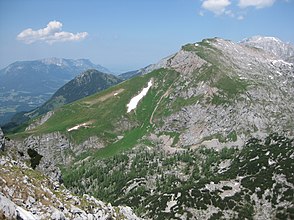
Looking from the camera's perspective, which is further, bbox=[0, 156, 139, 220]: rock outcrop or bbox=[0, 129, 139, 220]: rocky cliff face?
bbox=[0, 156, 139, 220]: rock outcrop

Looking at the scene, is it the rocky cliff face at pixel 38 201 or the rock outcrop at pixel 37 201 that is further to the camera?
the rock outcrop at pixel 37 201

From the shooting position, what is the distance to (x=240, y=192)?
172 meters

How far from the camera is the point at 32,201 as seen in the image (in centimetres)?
5053

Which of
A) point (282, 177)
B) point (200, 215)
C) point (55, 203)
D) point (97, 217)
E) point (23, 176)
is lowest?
point (200, 215)

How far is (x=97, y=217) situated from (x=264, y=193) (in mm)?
122837

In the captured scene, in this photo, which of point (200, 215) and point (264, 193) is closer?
point (200, 215)

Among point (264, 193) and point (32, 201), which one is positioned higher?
point (32, 201)

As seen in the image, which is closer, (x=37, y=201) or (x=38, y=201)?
(x=37, y=201)

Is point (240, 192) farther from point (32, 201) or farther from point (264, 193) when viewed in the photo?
point (32, 201)

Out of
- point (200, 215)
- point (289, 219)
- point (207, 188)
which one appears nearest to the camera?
point (289, 219)

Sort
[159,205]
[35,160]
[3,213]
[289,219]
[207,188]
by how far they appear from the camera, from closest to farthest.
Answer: [3,213] → [35,160] → [289,219] → [159,205] → [207,188]

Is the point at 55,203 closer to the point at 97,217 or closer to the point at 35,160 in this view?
the point at 97,217

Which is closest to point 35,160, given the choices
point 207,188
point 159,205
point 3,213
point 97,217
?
point 97,217

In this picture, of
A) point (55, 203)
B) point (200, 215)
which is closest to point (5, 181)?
point (55, 203)
